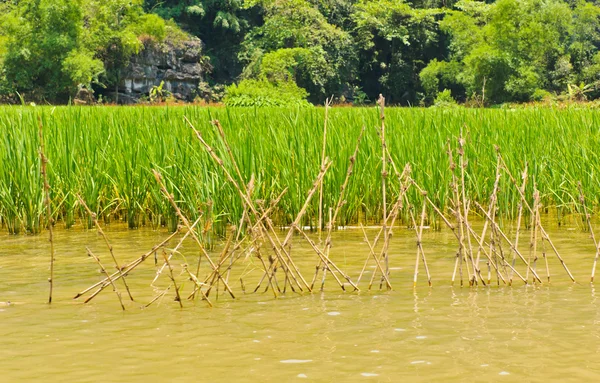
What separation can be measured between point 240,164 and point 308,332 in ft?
9.67

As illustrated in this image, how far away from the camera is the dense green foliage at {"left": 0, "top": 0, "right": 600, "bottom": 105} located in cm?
4206

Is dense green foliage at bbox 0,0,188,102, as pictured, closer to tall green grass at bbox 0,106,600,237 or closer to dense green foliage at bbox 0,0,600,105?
dense green foliage at bbox 0,0,600,105

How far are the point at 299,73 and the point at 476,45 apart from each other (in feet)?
33.8

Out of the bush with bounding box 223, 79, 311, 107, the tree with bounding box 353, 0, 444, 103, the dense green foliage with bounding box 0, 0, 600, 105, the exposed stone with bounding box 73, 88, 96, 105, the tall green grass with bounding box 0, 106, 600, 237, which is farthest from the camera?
the tree with bounding box 353, 0, 444, 103

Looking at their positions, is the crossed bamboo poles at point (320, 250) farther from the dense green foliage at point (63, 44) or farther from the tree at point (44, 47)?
the tree at point (44, 47)

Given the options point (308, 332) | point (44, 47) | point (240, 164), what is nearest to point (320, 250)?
point (308, 332)

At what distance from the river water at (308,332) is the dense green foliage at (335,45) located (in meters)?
35.3

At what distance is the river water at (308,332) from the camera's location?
291 cm

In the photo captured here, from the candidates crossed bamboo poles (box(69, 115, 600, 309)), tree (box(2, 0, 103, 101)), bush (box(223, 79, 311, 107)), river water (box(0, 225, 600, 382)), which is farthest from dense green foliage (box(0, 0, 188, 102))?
river water (box(0, 225, 600, 382))

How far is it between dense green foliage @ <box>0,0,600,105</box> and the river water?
116 ft

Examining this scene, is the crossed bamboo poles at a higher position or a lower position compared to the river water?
higher

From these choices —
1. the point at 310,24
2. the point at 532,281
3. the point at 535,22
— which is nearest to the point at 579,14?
the point at 535,22

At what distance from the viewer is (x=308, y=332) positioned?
3.42 metres

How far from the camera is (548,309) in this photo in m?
3.75
